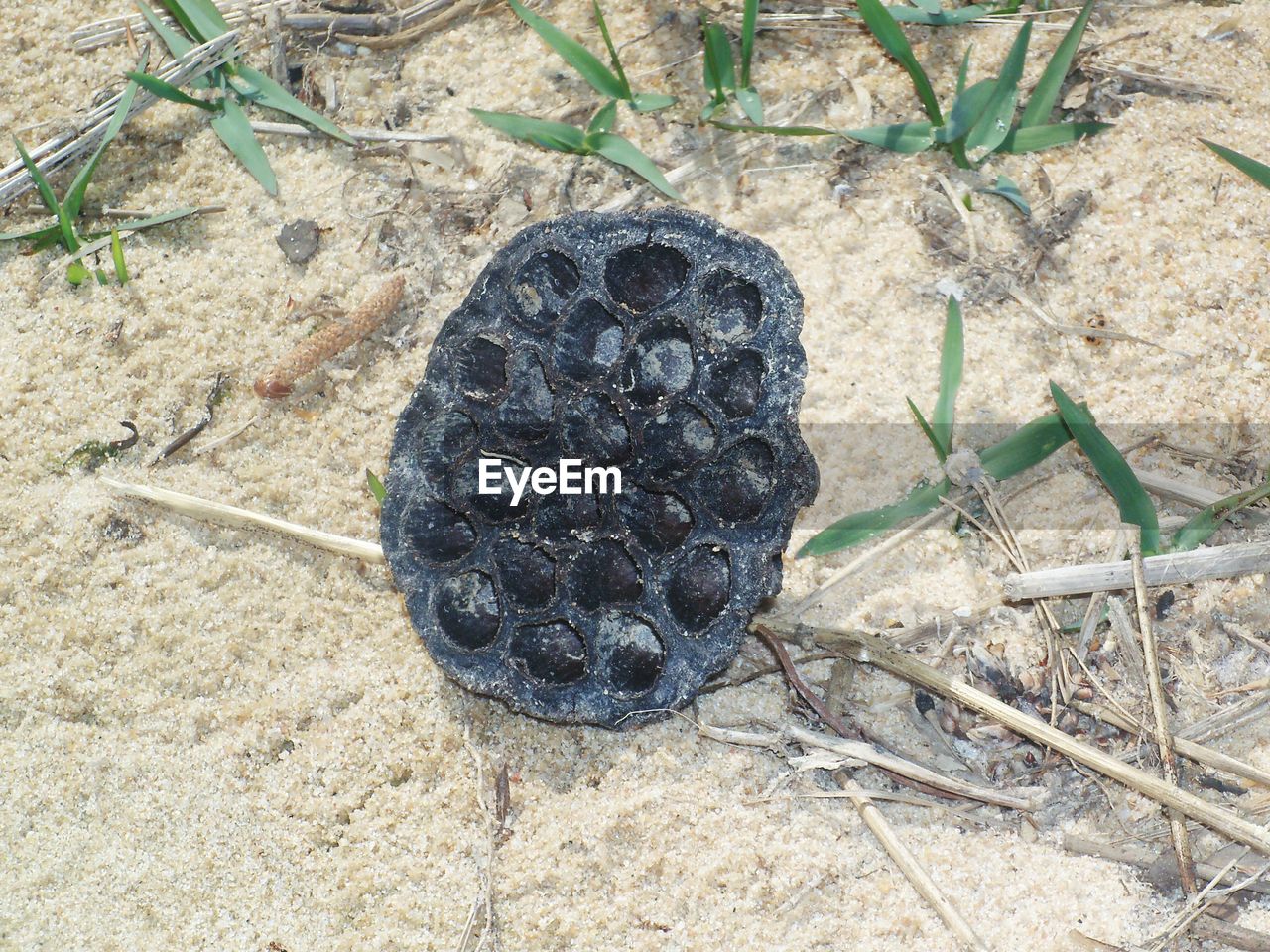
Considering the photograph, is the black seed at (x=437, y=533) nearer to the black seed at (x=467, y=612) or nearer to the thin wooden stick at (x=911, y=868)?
the black seed at (x=467, y=612)

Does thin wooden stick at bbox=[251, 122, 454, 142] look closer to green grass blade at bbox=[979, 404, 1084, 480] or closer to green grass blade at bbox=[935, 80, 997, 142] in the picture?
green grass blade at bbox=[935, 80, 997, 142]

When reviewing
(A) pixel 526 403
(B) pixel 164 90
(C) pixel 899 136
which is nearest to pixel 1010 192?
(C) pixel 899 136

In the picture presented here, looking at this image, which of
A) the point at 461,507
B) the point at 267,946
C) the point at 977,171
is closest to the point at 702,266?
the point at 461,507

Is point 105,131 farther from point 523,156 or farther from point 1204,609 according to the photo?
point 1204,609

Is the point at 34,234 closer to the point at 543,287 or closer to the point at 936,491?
the point at 543,287

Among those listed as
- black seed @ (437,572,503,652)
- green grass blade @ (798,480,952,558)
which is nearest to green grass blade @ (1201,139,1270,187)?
green grass blade @ (798,480,952,558)

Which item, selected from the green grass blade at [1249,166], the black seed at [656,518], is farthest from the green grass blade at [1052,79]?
the black seed at [656,518]
